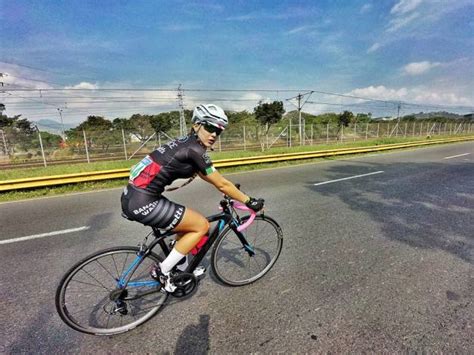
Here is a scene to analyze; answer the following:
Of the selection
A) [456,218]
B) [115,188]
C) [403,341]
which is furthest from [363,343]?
[115,188]

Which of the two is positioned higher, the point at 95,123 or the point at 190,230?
the point at 95,123

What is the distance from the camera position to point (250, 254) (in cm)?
299

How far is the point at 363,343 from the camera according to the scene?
204 centimetres

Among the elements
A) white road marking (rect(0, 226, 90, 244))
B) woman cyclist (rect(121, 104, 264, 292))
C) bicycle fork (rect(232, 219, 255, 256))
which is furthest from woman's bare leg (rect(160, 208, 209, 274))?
white road marking (rect(0, 226, 90, 244))

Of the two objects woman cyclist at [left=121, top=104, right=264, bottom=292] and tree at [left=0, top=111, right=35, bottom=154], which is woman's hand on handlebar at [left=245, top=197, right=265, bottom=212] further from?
tree at [left=0, top=111, right=35, bottom=154]

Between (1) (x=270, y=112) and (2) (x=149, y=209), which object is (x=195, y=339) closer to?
(2) (x=149, y=209)

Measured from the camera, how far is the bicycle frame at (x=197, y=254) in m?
2.25

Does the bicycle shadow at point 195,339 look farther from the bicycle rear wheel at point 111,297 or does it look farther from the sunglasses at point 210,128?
the sunglasses at point 210,128

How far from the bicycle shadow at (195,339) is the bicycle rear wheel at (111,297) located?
1.44 ft

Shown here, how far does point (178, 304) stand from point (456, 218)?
16.9 ft

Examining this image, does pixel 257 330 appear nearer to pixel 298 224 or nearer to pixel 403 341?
pixel 403 341

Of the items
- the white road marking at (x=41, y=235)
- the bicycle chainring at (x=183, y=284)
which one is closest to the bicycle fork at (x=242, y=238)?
the bicycle chainring at (x=183, y=284)

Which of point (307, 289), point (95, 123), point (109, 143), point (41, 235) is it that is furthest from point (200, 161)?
point (95, 123)

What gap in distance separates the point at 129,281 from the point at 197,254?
0.67 metres
